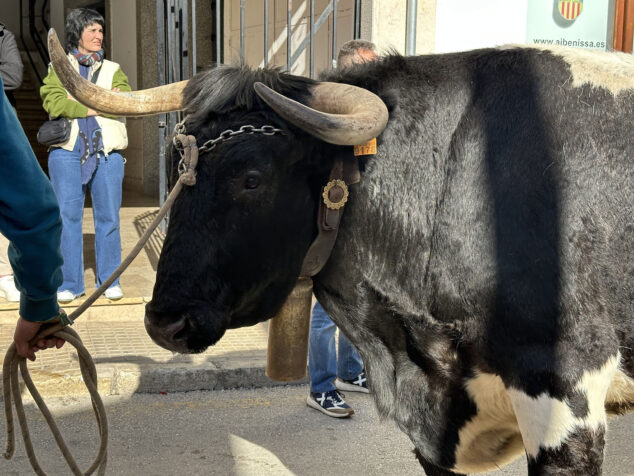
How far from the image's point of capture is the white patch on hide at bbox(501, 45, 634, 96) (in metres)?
2.52

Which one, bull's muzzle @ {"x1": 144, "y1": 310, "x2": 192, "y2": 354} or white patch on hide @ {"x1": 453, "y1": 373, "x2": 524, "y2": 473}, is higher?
bull's muzzle @ {"x1": 144, "y1": 310, "x2": 192, "y2": 354}

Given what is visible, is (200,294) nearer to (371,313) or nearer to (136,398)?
(371,313)

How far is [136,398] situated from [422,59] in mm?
2975

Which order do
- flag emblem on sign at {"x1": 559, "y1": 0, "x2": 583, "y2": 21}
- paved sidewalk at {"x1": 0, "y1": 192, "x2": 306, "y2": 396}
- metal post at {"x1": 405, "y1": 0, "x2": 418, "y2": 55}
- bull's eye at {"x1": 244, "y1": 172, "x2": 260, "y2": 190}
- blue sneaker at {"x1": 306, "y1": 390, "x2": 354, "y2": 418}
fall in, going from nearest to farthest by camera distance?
bull's eye at {"x1": 244, "y1": 172, "x2": 260, "y2": 190} < blue sneaker at {"x1": 306, "y1": 390, "x2": 354, "y2": 418} < paved sidewalk at {"x1": 0, "y1": 192, "x2": 306, "y2": 396} < metal post at {"x1": 405, "y1": 0, "x2": 418, "y2": 55} < flag emblem on sign at {"x1": 559, "y1": 0, "x2": 583, "y2": 21}

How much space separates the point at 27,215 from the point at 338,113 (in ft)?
3.43

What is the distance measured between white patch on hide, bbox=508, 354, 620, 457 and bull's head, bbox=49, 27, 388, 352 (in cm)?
84

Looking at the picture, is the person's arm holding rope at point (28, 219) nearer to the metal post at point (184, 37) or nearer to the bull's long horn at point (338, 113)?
the bull's long horn at point (338, 113)

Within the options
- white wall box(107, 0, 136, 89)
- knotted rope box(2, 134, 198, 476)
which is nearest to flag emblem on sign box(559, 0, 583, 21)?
knotted rope box(2, 134, 198, 476)

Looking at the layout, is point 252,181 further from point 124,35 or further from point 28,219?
point 124,35

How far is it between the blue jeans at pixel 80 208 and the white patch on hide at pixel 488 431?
4.13 meters

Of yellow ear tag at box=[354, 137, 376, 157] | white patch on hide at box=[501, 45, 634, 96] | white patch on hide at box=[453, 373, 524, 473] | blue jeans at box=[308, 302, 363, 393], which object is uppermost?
white patch on hide at box=[501, 45, 634, 96]

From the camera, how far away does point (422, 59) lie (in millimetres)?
2770

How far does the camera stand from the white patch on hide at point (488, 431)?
2.47 m

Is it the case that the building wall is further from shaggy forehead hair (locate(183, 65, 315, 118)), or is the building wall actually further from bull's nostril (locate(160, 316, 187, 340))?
bull's nostril (locate(160, 316, 187, 340))
